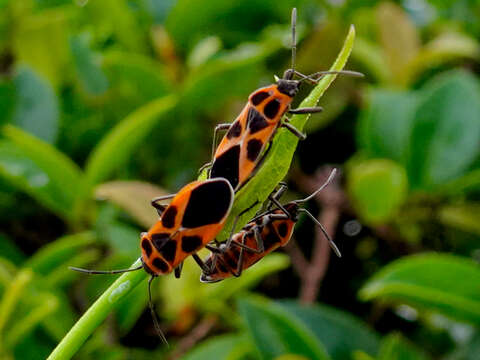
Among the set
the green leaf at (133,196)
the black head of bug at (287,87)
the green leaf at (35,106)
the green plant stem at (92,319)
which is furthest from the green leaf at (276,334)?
the green plant stem at (92,319)

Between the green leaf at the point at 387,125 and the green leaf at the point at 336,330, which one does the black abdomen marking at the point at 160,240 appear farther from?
the green leaf at the point at 387,125

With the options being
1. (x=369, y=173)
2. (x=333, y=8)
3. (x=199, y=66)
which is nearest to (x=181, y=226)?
(x=369, y=173)

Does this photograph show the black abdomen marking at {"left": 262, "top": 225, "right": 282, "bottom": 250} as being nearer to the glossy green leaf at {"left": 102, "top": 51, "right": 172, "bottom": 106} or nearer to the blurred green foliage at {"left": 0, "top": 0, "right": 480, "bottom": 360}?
the blurred green foliage at {"left": 0, "top": 0, "right": 480, "bottom": 360}

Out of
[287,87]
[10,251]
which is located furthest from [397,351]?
[10,251]

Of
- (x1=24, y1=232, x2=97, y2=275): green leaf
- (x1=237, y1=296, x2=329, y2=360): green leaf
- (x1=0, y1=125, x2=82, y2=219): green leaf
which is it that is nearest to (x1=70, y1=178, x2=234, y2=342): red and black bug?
(x1=237, y1=296, x2=329, y2=360): green leaf

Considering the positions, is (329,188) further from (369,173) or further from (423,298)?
(423,298)

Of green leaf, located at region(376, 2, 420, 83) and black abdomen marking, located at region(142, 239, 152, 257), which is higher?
black abdomen marking, located at region(142, 239, 152, 257)
